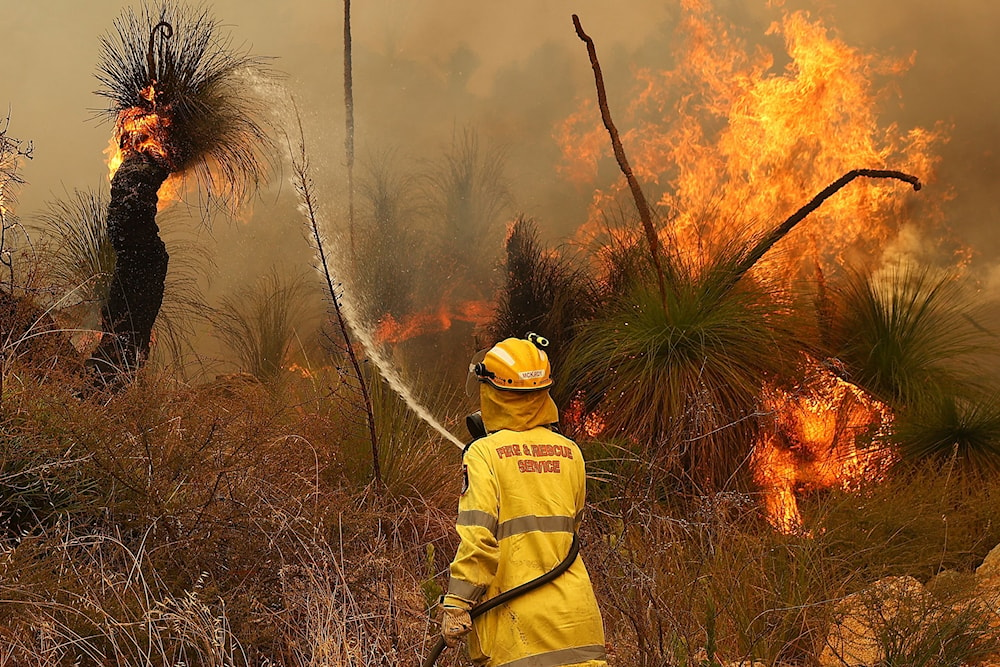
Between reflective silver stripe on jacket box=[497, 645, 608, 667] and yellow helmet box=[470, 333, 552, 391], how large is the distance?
651mm

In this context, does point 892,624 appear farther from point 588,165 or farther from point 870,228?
point 588,165

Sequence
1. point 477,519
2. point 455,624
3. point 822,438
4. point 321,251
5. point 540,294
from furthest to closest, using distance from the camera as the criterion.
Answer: point 540,294 → point 822,438 → point 321,251 → point 477,519 → point 455,624

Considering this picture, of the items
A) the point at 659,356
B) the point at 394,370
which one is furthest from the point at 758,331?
the point at 394,370

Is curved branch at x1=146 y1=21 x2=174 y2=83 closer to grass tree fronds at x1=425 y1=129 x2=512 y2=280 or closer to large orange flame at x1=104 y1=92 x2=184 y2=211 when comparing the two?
large orange flame at x1=104 y1=92 x2=184 y2=211

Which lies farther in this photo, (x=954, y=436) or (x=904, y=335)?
(x=904, y=335)

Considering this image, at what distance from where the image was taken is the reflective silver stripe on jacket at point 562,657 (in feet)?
7.97

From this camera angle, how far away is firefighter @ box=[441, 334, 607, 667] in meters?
2.41

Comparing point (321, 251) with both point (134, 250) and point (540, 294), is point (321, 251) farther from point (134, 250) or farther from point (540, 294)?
point (540, 294)

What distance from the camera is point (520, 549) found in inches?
98.7

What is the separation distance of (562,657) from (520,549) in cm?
28

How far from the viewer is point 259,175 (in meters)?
7.98

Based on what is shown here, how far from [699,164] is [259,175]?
435cm

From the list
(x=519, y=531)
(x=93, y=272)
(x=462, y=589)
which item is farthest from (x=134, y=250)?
(x=462, y=589)

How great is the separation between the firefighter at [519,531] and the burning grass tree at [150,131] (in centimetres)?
514
